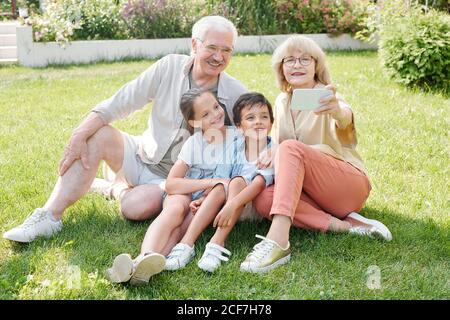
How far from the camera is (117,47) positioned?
31.8ft

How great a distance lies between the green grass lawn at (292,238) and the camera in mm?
2793

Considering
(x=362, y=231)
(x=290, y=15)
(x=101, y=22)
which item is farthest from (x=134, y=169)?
(x=290, y=15)

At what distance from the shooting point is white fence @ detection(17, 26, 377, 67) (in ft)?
30.5

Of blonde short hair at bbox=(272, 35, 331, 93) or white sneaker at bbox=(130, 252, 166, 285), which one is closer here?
white sneaker at bbox=(130, 252, 166, 285)

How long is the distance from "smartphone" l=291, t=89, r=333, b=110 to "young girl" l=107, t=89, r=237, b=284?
47 centimetres

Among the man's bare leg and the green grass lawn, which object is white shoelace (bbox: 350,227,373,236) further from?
the man's bare leg

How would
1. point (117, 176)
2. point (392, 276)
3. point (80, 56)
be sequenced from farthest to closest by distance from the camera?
1. point (80, 56)
2. point (117, 176)
3. point (392, 276)

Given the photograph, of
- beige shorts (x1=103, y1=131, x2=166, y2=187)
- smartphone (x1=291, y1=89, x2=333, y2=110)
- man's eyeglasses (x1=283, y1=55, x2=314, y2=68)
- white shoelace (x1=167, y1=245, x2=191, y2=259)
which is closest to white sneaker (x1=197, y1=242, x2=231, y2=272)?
white shoelace (x1=167, y1=245, x2=191, y2=259)

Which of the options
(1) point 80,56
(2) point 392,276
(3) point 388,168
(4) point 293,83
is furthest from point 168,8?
(2) point 392,276

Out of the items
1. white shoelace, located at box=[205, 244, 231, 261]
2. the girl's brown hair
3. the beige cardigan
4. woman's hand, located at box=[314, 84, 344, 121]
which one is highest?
woman's hand, located at box=[314, 84, 344, 121]

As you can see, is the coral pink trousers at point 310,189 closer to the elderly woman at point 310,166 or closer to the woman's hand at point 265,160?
the elderly woman at point 310,166

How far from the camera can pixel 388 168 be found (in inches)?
178
